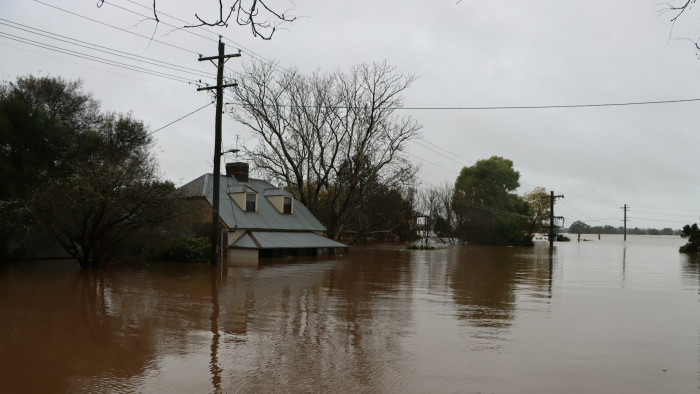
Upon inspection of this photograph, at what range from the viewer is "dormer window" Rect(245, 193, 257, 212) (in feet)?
115

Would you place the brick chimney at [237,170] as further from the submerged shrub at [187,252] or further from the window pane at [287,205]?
the submerged shrub at [187,252]

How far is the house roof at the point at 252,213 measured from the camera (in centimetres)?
3256

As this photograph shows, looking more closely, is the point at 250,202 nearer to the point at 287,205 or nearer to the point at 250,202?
the point at 250,202

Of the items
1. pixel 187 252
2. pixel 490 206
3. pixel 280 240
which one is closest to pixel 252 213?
pixel 280 240

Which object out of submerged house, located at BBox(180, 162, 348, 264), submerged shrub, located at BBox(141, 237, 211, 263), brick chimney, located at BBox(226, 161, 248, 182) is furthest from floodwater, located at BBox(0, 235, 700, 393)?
brick chimney, located at BBox(226, 161, 248, 182)

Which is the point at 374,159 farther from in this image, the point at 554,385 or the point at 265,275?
the point at 554,385

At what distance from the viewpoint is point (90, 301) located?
45.7 ft

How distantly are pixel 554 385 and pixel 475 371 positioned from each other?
108 cm

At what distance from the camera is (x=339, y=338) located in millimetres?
9688

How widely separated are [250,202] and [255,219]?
5.15 ft

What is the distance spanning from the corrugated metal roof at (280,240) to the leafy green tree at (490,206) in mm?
42269

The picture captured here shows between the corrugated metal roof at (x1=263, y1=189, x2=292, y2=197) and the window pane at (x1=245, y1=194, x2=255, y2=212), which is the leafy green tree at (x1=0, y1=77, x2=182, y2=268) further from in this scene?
the corrugated metal roof at (x1=263, y1=189, x2=292, y2=197)

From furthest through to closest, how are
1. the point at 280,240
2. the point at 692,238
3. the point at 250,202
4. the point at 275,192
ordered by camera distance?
1. the point at 692,238
2. the point at 275,192
3. the point at 250,202
4. the point at 280,240

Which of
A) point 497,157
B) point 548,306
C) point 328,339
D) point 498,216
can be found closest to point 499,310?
point 548,306
